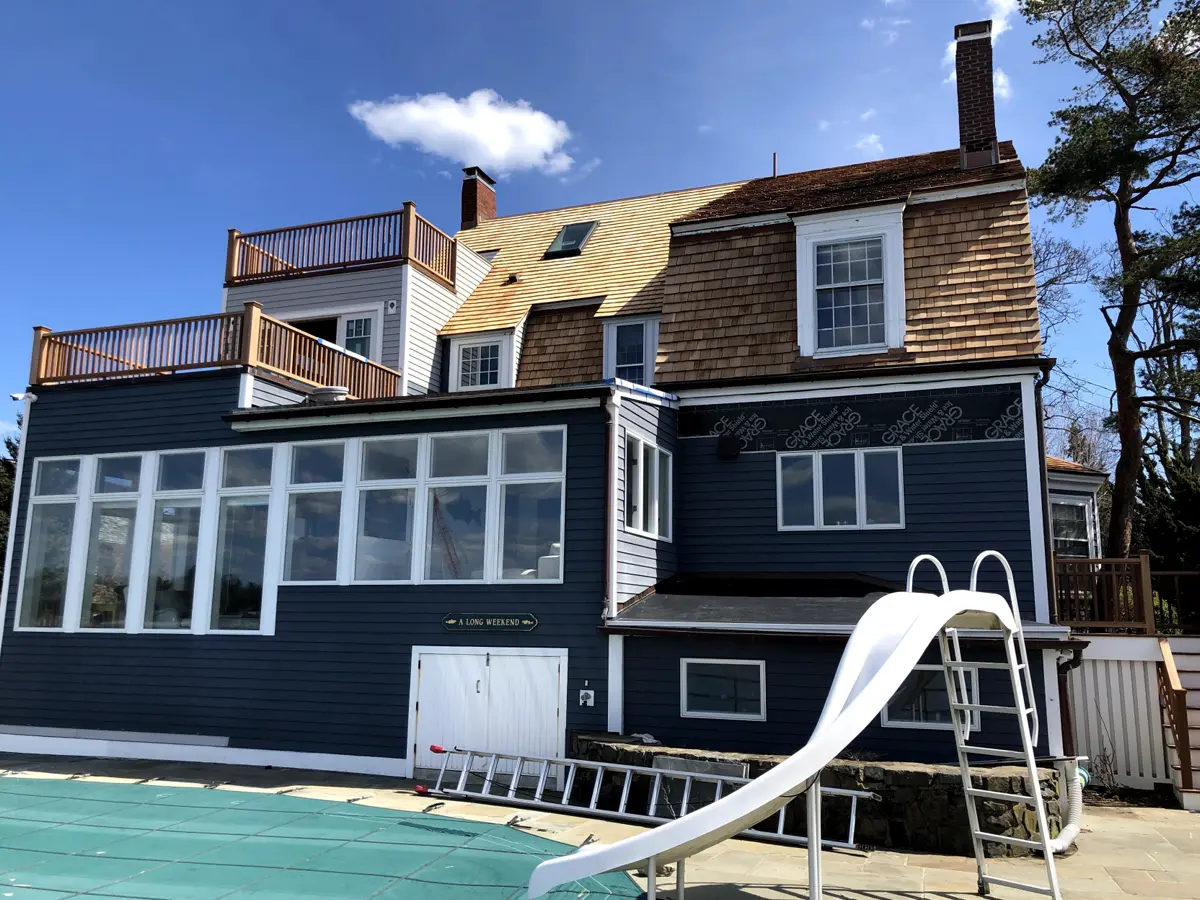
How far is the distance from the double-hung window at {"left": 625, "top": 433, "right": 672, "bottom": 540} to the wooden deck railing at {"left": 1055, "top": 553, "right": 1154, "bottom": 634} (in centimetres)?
506

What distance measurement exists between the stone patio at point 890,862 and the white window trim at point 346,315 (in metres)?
7.76

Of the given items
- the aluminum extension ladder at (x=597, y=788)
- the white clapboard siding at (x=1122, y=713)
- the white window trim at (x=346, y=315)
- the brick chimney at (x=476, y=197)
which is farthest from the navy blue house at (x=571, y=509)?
the brick chimney at (x=476, y=197)

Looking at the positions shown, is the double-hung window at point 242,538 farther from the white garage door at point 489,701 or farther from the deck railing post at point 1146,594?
the deck railing post at point 1146,594

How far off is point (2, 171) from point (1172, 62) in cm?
2121

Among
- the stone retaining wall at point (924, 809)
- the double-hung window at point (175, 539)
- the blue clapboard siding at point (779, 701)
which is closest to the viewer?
the stone retaining wall at point (924, 809)

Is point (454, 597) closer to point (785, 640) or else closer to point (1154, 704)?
point (785, 640)

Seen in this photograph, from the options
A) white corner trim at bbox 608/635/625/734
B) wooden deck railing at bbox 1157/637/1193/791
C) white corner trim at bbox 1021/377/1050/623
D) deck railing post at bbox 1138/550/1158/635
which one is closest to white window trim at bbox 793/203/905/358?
white corner trim at bbox 1021/377/1050/623

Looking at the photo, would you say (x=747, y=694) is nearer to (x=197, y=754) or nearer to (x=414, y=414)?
(x=414, y=414)

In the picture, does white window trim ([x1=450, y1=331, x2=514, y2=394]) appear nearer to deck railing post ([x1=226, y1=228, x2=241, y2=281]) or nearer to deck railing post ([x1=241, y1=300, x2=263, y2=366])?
deck railing post ([x1=241, y1=300, x2=263, y2=366])

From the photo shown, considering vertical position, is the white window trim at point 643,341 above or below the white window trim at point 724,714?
above

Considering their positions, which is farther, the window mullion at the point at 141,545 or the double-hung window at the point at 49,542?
the double-hung window at the point at 49,542

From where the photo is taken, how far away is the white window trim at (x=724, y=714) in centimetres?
1016

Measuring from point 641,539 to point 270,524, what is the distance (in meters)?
5.13

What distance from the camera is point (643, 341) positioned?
14523 millimetres
